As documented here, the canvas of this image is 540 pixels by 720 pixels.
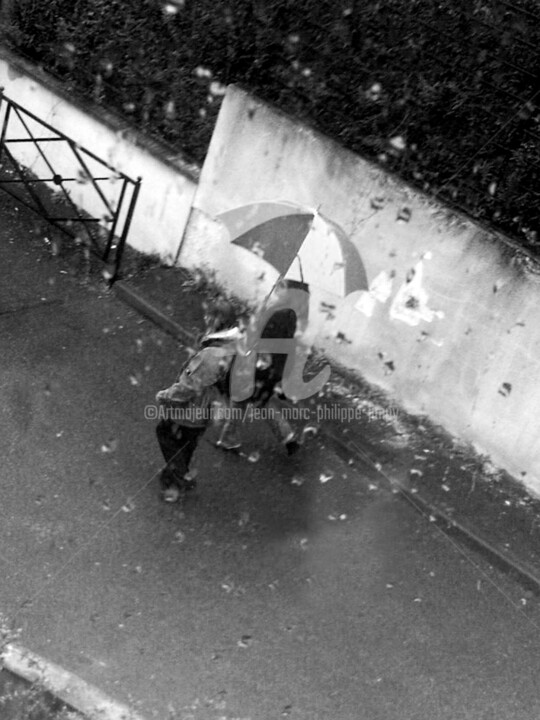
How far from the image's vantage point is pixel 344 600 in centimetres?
559

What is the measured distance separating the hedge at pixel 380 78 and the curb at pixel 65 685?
4.07 m

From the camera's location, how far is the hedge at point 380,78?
679cm

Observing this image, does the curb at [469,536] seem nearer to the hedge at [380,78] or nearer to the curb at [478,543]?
the curb at [478,543]

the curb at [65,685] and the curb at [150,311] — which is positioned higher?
the curb at [150,311]

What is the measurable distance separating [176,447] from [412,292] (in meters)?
2.23

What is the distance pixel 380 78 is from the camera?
731 centimetres

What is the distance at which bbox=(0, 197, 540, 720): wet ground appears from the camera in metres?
4.95

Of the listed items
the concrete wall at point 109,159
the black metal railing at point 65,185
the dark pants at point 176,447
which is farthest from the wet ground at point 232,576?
the concrete wall at point 109,159

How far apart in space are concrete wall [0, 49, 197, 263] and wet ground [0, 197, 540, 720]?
63.3 inches

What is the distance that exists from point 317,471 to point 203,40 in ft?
12.7

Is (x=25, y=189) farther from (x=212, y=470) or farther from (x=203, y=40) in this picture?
(x=212, y=470)

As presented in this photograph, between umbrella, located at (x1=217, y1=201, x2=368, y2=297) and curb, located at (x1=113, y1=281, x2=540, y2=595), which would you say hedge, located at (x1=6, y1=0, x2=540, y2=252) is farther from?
curb, located at (x1=113, y1=281, x2=540, y2=595)

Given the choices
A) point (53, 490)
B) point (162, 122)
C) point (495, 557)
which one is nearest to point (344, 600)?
point (495, 557)

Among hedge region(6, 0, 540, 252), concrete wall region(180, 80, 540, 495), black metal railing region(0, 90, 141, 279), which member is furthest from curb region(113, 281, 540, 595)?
black metal railing region(0, 90, 141, 279)
